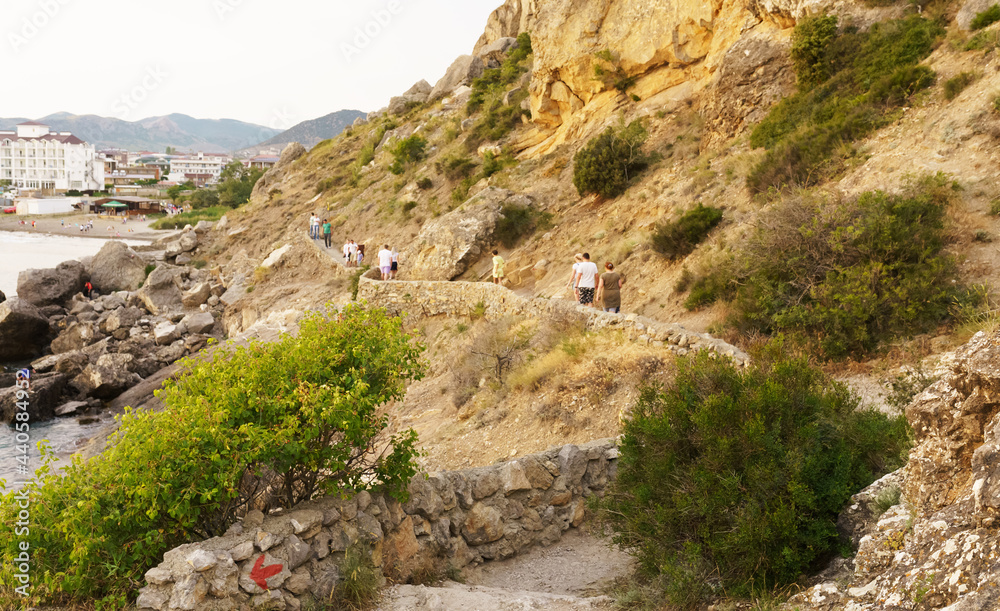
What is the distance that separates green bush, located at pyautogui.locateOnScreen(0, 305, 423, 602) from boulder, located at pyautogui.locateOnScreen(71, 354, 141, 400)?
19.7m

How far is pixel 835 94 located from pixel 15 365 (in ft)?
103

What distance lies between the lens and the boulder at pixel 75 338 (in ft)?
93.1

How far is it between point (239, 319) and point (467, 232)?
41.5 feet

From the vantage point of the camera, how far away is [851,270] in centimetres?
1088

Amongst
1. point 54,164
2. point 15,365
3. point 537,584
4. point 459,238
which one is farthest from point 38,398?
point 54,164

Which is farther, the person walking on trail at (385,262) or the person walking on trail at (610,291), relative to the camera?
the person walking on trail at (385,262)

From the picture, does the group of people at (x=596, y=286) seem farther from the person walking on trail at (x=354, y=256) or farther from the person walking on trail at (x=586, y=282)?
the person walking on trail at (x=354, y=256)

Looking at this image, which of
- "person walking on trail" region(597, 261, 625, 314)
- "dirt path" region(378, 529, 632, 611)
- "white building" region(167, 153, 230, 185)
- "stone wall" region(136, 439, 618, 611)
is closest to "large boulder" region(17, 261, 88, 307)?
"person walking on trail" region(597, 261, 625, 314)

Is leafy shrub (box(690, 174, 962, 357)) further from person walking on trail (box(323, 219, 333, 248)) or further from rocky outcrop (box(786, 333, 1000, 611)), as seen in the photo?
person walking on trail (box(323, 219, 333, 248))

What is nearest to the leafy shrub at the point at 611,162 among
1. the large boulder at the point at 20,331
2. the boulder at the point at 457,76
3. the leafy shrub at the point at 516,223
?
the leafy shrub at the point at 516,223

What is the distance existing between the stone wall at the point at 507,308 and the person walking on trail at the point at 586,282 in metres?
0.30

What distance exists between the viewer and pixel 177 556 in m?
5.38

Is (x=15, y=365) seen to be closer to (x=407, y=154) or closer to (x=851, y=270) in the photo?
(x=407, y=154)

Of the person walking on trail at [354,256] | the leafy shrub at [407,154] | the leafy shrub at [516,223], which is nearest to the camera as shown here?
the leafy shrub at [516,223]
